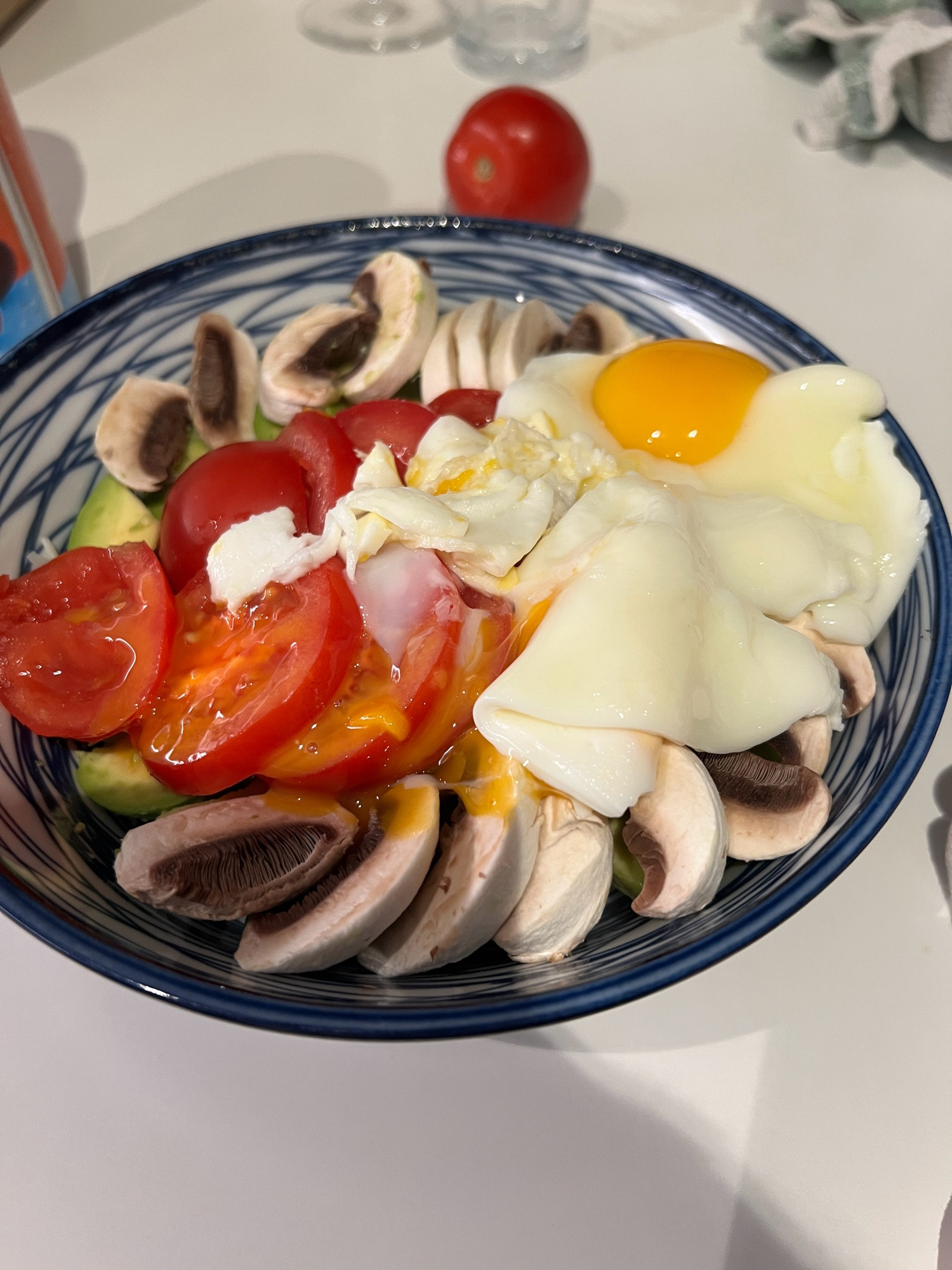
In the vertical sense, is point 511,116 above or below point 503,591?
above

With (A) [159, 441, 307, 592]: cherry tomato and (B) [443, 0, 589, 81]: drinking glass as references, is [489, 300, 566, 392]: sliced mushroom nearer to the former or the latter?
(A) [159, 441, 307, 592]: cherry tomato

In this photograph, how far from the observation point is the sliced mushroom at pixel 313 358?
1.78 meters

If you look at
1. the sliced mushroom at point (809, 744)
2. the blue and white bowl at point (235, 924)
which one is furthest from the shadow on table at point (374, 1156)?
the sliced mushroom at point (809, 744)

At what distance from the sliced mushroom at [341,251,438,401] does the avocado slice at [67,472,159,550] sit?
0.47 m

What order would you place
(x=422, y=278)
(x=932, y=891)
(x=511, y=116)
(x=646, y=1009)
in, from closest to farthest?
(x=646, y=1009), (x=932, y=891), (x=422, y=278), (x=511, y=116)

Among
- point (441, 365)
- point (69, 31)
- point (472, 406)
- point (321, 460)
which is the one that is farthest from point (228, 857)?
point (69, 31)

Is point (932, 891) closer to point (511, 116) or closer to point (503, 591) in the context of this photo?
point (503, 591)

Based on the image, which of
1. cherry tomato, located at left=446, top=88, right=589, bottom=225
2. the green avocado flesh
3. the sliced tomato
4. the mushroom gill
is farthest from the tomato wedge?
cherry tomato, located at left=446, top=88, right=589, bottom=225

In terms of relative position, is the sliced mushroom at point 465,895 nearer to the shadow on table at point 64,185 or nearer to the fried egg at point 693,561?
the fried egg at point 693,561

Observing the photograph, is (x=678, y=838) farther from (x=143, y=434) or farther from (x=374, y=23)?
(x=374, y=23)

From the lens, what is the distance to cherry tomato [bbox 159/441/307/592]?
1542 mm

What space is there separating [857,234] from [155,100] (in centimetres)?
240

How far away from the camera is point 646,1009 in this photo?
→ 137 centimetres

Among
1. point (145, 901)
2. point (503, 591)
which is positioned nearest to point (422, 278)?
point (503, 591)
